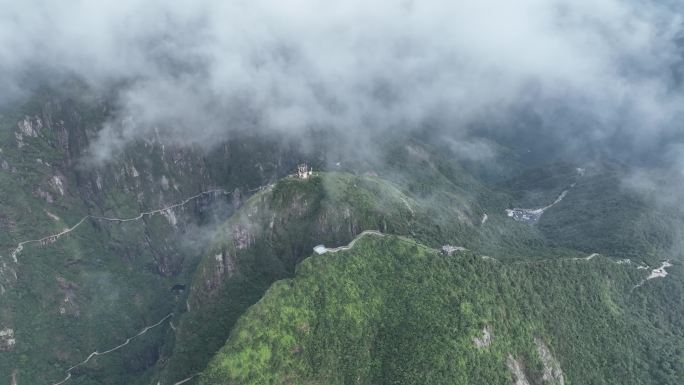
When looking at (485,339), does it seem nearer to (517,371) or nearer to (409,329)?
(517,371)

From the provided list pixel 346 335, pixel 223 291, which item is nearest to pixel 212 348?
pixel 223 291

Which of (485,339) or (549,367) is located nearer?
(485,339)

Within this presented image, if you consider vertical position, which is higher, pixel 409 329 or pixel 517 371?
pixel 409 329

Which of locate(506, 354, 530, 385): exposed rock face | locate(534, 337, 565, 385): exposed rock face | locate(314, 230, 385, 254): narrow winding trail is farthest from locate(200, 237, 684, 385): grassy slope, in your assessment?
locate(534, 337, 565, 385): exposed rock face

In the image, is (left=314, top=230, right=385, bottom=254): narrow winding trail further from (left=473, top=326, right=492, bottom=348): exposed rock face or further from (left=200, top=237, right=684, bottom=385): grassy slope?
(left=473, top=326, right=492, bottom=348): exposed rock face

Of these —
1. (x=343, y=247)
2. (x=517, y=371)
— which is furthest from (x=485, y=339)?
(x=343, y=247)

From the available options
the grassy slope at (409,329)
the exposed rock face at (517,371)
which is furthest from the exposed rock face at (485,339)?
the exposed rock face at (517,371)
